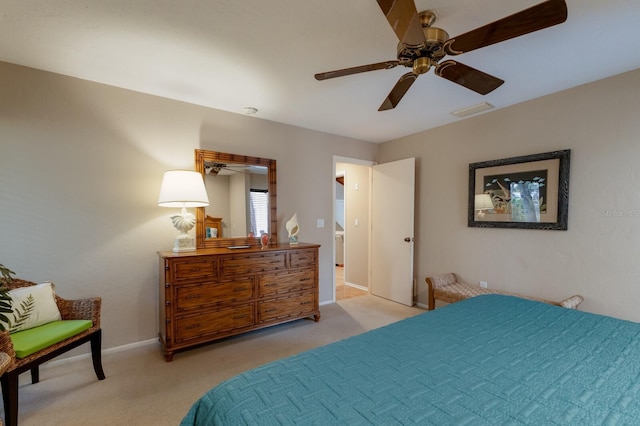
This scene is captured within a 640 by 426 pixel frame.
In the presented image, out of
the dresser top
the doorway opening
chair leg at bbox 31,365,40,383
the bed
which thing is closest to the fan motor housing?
the bed

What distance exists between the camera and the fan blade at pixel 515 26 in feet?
3.70

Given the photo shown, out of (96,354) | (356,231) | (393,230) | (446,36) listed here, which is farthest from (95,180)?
(356,231)

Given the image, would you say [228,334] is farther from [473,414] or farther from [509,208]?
[509,208]

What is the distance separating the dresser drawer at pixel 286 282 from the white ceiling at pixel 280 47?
1.82 metres

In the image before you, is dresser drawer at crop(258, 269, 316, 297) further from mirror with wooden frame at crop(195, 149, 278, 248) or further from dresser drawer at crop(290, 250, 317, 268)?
mirror with wooden frame at crop(195, 149, 278, 248)

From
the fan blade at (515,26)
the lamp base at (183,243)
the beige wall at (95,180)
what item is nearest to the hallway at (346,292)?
the lamp base at (183,243)

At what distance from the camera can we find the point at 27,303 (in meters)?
1.89

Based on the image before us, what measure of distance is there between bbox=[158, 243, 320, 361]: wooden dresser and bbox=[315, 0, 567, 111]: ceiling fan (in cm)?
185

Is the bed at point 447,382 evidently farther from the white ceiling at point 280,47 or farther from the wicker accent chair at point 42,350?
the white ceiling at point 280,47

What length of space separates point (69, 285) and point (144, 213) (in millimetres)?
818

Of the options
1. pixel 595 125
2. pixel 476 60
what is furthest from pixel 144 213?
pixel 595 125

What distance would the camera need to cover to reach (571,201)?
253 cm

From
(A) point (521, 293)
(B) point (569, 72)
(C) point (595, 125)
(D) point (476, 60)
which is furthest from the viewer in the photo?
(A) point (521, 293)

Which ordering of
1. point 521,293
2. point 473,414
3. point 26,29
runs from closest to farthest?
point 473,414, point 26,29, point 521,293
